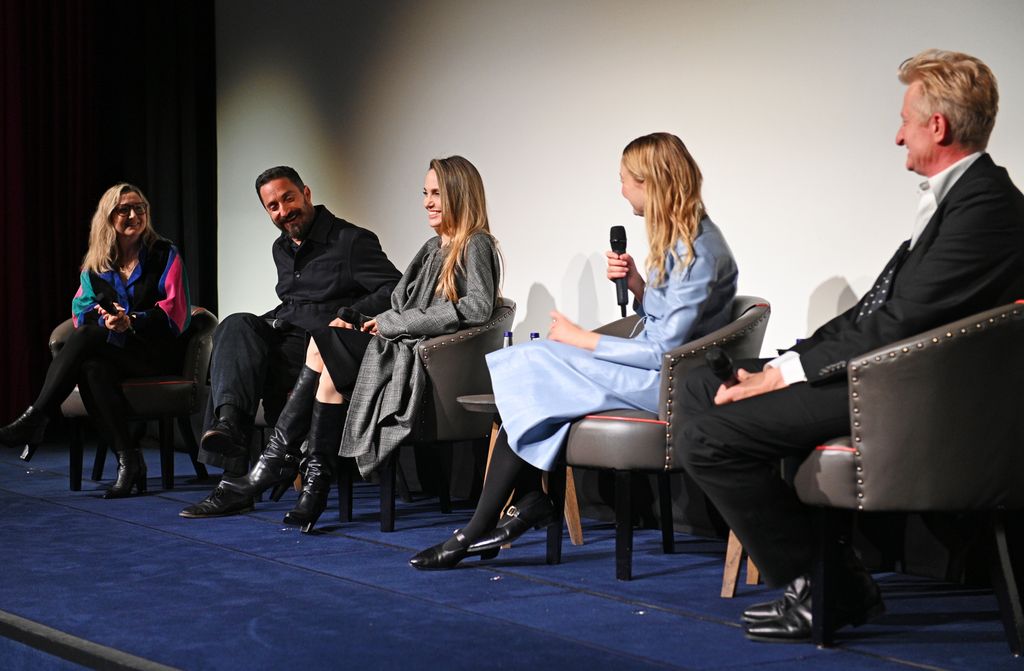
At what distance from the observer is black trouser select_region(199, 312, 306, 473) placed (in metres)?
4.27

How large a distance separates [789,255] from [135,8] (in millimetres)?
4289

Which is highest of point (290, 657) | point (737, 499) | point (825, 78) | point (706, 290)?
point (825, 78)

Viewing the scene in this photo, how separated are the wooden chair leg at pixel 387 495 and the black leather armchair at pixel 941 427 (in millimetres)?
1781

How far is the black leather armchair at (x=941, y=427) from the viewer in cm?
247

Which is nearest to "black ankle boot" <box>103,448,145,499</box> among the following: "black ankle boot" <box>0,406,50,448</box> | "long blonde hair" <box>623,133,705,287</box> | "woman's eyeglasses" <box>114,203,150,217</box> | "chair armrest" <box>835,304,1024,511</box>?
"black ankle boot" <box>0,406,50,448</box>

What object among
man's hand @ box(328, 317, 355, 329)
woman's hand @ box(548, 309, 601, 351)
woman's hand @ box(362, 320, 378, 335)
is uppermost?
man's hand @ box(328, 317, 355, 329)

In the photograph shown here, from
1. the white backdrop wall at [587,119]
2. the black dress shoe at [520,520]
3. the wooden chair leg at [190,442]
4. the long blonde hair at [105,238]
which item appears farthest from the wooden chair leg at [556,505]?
the long blonde hair at [105,238]

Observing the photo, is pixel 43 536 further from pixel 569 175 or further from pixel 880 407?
pixel 880 407

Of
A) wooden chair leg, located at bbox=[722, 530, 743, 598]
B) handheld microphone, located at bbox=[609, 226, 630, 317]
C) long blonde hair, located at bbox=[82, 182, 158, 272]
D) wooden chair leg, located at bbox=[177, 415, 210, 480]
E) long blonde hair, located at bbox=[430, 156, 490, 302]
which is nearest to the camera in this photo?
wooden chair leg, located at bbox=[722, 530, 743, 598]

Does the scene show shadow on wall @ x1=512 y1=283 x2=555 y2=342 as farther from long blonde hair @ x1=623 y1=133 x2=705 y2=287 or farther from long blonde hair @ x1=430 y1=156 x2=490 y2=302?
long blonde hair @ x1=623 y1=133 x2=705 y2=287

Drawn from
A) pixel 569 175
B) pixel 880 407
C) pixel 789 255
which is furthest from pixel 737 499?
pixel 569 175

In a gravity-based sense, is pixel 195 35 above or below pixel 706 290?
above

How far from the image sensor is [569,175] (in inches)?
187

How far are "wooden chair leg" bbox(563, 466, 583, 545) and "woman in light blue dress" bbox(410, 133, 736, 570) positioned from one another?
0.40 meters
